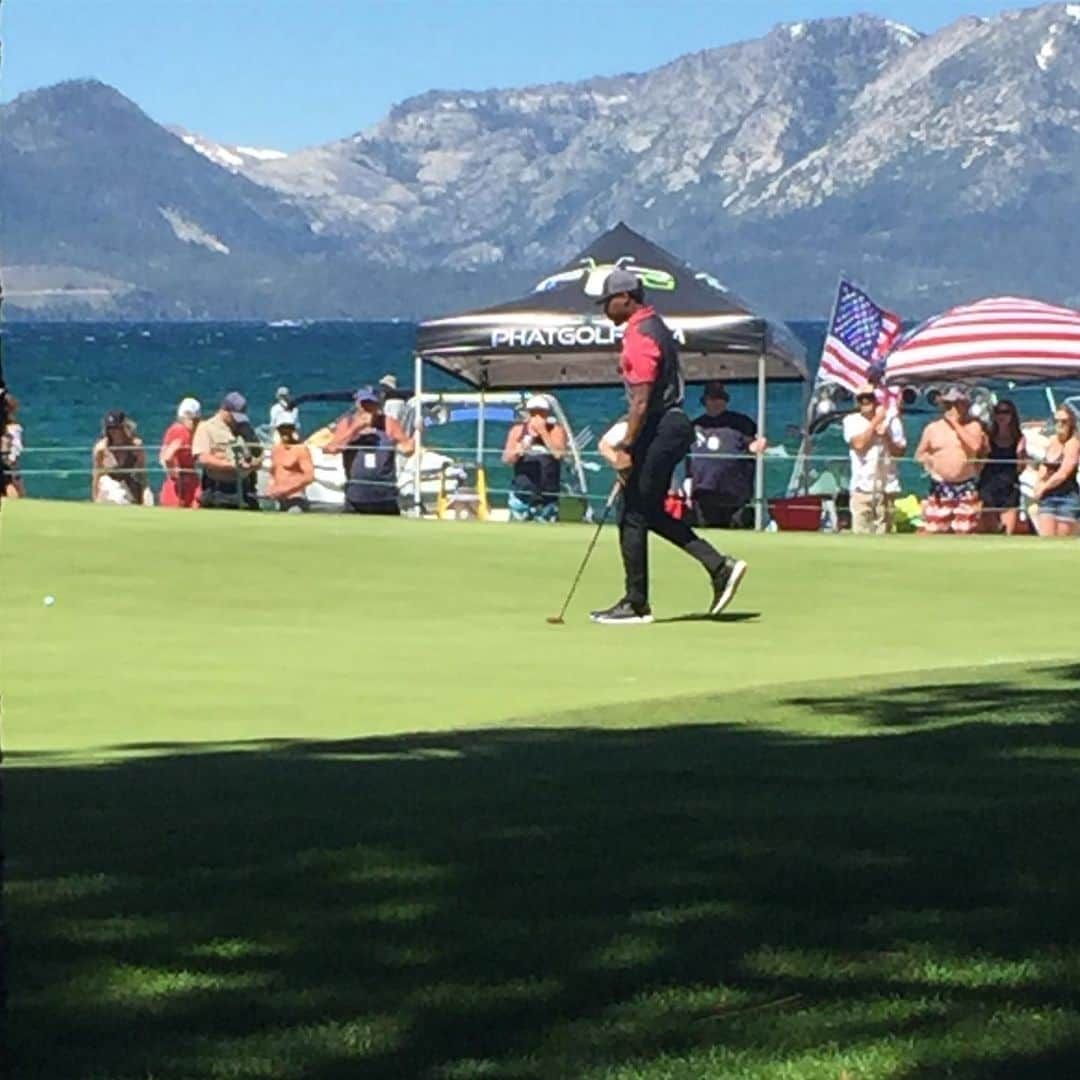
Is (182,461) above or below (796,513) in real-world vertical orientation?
above

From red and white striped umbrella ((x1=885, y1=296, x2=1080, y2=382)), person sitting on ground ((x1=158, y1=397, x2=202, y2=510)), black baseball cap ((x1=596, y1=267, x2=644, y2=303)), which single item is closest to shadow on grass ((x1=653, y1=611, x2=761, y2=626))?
black baseball cap ((x1=596, y1=267, x2=644, y2=303))

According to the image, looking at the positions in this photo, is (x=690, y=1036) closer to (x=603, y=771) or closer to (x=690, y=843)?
(x=690, y=843)

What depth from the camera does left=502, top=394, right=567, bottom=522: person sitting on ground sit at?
27.7 metres

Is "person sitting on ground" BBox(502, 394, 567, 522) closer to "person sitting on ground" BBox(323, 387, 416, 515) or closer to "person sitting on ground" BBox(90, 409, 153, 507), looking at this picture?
"person sitting on ground" BBox(323, 387, 416, 515)

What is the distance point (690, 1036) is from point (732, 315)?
72.1ft

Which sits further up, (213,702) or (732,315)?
(732,315)

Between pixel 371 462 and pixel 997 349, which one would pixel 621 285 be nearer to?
pixel 371 462

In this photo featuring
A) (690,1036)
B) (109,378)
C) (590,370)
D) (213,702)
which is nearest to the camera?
(690,1036)

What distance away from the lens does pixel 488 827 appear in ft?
24.7

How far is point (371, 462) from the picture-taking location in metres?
26.9

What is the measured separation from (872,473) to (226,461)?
5.67 m

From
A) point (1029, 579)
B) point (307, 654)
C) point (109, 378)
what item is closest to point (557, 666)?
point (307, 654)

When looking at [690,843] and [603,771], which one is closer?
[690,843]

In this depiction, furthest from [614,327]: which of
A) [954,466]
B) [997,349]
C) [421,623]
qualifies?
[421,623]
